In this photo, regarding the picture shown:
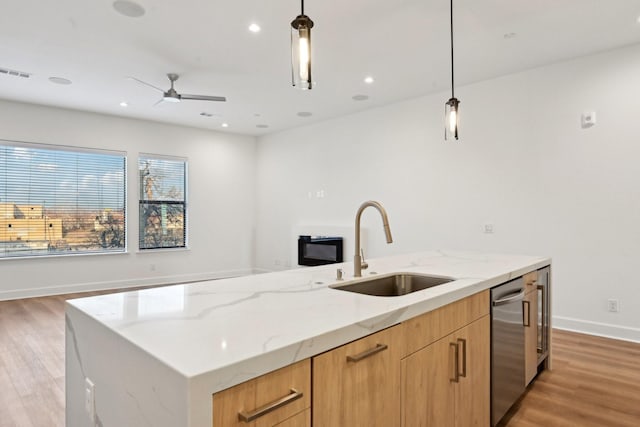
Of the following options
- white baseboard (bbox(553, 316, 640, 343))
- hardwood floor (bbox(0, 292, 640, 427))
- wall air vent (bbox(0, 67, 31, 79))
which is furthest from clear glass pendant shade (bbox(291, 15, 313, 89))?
wall air vent (bbox(0, 67, 31, 79))

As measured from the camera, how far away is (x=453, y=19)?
3.20 meters

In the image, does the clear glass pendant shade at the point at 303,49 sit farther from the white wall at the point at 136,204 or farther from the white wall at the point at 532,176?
the white wall at the point at 136,204

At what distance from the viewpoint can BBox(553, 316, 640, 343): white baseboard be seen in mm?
3666

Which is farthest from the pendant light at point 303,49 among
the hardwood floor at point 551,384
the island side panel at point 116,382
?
the hardwood floor at point 551,384

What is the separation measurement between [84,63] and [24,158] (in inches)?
98.6

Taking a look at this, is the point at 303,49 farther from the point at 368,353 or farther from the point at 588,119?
the point at 588,119

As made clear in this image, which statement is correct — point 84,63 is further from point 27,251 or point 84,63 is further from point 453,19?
point 453,19

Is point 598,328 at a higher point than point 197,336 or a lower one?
lower

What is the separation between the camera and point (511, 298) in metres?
2.21

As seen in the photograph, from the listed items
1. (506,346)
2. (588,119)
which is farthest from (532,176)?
(506,346)

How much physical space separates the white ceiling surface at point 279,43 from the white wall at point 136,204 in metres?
0.64

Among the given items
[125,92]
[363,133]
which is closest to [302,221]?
[363,133]

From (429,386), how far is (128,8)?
3.38 meters

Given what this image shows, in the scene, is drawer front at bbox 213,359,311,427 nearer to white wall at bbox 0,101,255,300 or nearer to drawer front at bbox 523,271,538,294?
drawer front at bbox 523,271,538,294
